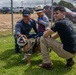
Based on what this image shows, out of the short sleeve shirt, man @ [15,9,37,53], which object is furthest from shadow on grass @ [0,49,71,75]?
man @ [15,9,37,53]

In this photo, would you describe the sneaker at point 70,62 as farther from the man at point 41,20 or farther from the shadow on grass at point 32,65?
the man at point 41,20

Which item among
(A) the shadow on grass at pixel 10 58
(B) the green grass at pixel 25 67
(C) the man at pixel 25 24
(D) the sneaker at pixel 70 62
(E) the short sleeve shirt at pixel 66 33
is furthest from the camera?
(C) the man at pixel 25 24

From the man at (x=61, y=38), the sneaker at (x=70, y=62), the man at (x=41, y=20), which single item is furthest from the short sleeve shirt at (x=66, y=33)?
the man at (x=41, y=20)

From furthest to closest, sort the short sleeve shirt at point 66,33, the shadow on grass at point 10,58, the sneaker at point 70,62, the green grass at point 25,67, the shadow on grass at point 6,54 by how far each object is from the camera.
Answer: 1. the shadow on grass at point 6,54
2. the shadow on grass at point 10,58
3. the sneaker at point 70,62
4. the green grass at point 25,67
5. the short sleeve shirt at point 66,33

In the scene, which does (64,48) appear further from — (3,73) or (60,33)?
(3,73)

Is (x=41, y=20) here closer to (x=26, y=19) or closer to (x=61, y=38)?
(x=26, y=19)

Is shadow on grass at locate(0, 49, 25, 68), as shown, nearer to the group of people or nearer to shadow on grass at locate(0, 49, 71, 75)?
shadow on grass at locate(0, 49, 71, 75)

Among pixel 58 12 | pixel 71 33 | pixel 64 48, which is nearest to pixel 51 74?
pixel 64 48

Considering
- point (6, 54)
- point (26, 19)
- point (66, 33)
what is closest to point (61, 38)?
point (66, 33)

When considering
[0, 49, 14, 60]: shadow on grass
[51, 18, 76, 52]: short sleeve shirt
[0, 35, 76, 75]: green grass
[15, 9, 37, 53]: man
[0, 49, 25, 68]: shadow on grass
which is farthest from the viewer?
[0, 49, 14, 60]: shadow on grass

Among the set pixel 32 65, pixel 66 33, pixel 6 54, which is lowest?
pixel 6 54

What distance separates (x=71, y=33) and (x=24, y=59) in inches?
62.9

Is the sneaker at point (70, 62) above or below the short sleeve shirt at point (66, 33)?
below

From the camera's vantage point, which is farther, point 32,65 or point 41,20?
point 41,20
